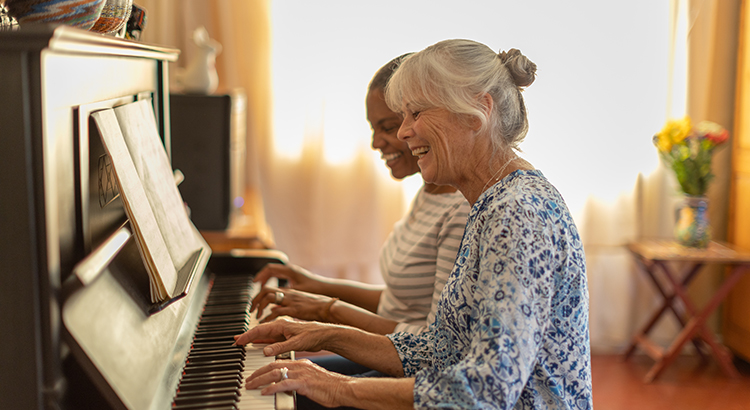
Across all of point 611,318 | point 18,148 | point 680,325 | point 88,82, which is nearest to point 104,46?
point 88,82

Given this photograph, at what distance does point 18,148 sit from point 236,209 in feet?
7.05

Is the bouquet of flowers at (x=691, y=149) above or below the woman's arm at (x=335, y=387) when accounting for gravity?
above

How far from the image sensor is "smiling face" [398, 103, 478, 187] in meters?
1.24

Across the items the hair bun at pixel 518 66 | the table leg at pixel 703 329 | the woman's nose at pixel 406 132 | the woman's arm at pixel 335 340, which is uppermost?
the hair bun at pixel 518 66

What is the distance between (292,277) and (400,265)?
0.42 m

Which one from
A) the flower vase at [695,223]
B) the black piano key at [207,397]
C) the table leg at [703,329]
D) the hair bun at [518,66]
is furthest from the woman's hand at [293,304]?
the flower vase at [695,223]

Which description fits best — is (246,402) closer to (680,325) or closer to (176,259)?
(176,259)

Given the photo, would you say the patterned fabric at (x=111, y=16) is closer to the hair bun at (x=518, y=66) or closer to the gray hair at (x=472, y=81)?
the gray hair at (x=472, y=81)

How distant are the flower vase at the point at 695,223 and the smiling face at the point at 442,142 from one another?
2297 mm

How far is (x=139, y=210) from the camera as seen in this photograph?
1.12 m

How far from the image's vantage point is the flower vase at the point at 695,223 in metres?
3.11

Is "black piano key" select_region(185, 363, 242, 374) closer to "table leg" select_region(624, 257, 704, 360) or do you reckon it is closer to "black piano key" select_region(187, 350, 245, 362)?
"black piano key" select_region(187, 350, 245, 362)

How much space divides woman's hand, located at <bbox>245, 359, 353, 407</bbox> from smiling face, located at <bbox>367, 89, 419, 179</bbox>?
2.60 ft

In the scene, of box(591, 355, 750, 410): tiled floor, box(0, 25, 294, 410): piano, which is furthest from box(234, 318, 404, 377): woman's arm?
box(591, 355, 750, 410): tiled floor
